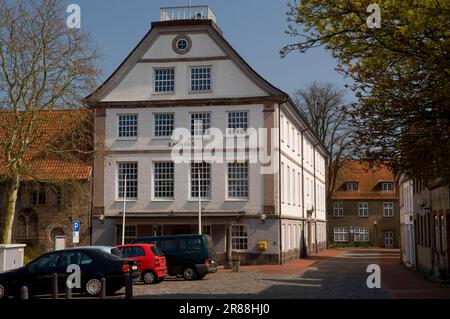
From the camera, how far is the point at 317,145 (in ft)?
195

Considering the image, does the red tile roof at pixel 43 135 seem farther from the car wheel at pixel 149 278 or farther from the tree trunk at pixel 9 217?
the car wheel at pixel 149 278

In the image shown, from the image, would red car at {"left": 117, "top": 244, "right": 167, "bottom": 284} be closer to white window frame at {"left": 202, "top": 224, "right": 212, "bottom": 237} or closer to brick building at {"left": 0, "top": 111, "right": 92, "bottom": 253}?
white window frame at {"left": 202, "top": 224, "right": 212, "bottom": 237}

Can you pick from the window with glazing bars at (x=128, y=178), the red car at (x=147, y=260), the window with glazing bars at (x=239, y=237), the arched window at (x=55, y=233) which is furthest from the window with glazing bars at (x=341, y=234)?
the red car at (x=147, y=260)

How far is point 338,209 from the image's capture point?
7588cm

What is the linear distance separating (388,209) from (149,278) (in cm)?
5377

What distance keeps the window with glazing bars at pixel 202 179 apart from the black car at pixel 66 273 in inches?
746

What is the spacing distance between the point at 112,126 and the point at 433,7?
30276 millimetres

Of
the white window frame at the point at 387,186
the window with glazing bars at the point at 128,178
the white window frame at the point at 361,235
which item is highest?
the white window frame at the point at 387,186

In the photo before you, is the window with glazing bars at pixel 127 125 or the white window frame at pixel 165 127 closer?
the white window frame at pixel 165 127

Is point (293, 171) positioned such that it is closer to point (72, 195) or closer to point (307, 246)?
point (307, 246)

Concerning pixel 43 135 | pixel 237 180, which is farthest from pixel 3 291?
pixel 237 180

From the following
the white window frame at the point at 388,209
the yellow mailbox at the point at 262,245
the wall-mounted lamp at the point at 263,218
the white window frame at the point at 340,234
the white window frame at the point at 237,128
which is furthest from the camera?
the white window frame at the point at 340,234

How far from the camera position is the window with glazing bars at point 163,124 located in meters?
39.8

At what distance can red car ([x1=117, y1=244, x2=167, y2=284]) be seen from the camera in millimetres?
25516
